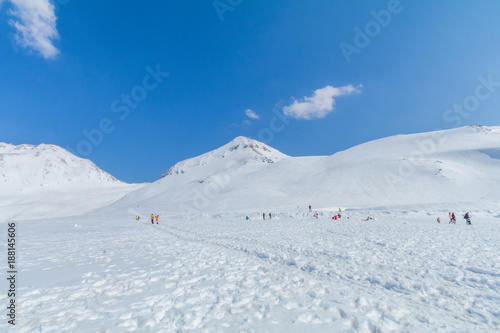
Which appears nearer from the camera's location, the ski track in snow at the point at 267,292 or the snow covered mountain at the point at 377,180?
the ski track in snow at the point at 267,292

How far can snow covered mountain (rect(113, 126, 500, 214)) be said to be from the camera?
60.6 m

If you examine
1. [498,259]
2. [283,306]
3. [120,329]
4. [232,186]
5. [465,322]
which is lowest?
[498,259]

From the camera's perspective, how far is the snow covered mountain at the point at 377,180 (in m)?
60.6

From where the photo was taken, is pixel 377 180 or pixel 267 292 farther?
pixel 377 180

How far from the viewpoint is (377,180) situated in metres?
71.7

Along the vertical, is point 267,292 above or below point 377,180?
below

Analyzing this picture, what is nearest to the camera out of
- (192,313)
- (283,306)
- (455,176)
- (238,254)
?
(192,313)

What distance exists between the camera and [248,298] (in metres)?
6.14

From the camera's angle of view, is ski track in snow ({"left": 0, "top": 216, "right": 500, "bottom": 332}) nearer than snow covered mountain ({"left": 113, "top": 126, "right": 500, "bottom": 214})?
Yes

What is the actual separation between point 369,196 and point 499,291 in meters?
61.9

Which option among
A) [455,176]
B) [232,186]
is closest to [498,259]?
[455,176]

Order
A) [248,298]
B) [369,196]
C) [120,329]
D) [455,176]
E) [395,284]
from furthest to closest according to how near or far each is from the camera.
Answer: [455,176], [369,196], [395,284], [248,298], [120,329]

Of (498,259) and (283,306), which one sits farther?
(498,259)

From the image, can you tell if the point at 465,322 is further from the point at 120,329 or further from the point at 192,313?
the point at 120,329
